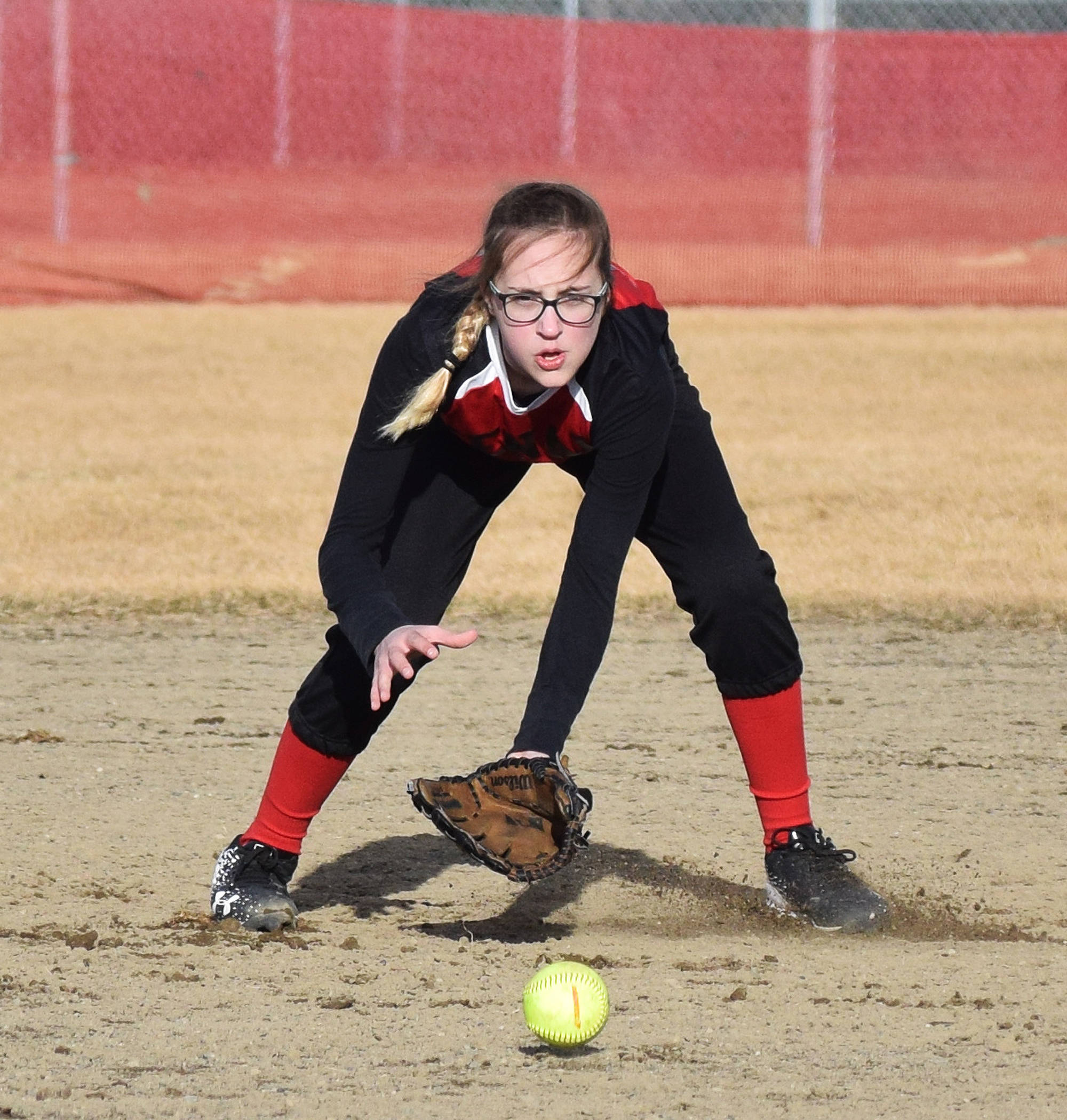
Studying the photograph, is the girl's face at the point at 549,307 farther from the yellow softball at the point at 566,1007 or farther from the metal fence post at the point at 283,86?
the metal fence post at the point at 283,86

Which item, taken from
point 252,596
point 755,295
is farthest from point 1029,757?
point 755,295

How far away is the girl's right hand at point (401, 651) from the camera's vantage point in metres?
2.76

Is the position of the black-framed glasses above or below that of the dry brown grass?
above

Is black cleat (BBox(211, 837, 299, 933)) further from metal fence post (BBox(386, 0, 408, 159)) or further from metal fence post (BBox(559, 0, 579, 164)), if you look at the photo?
metal fence post (BBox(386, 0, 408, 159))

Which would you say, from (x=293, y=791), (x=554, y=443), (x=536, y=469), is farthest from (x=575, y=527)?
(x=536, y=469)

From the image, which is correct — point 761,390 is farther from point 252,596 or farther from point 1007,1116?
point 1007,1116

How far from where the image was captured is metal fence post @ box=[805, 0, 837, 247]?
1347 cm

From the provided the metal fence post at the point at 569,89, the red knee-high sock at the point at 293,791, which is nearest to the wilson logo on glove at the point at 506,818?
the red knee-high sock at the point at 293,791

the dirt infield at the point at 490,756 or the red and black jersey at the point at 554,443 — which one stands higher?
the red and black jersey at the point at 554,443

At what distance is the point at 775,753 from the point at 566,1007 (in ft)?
2.98

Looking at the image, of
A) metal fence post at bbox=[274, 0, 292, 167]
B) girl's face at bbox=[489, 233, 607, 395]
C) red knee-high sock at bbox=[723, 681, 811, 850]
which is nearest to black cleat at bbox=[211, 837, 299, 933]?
red knee-high sock at bbox=[723, 681, 811, 850]

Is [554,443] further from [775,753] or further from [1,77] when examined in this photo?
[1,77]

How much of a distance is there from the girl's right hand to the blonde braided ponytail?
384 mm

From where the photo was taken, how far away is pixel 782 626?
3473mm
